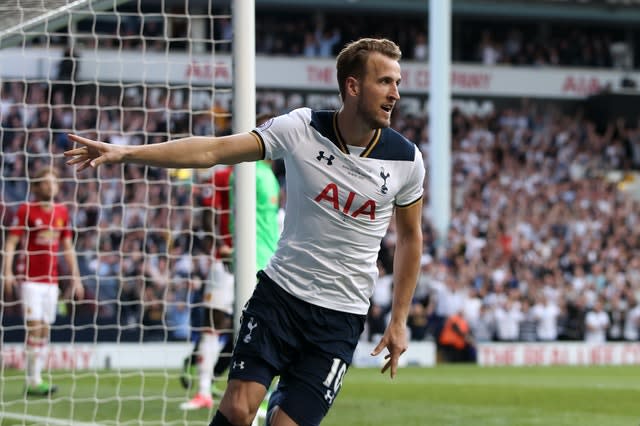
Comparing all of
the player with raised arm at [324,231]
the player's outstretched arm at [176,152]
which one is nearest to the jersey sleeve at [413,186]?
the player with raised arm at [324,231]

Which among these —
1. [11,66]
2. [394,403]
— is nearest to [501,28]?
[11,66]

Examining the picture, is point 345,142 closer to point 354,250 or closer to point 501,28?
point 354,250

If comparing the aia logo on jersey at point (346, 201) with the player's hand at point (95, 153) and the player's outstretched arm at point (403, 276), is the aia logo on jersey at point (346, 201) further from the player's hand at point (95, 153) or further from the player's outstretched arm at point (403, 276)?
the player's hand at point (95, 153)

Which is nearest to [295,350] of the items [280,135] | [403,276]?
[403,276]

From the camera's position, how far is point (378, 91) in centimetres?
512

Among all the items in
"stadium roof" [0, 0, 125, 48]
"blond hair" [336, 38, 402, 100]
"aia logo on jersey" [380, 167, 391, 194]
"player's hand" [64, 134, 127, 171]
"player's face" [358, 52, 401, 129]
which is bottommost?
"aia logo on jersey" [380, 167, 391, 194]

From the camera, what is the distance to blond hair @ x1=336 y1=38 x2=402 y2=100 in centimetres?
518

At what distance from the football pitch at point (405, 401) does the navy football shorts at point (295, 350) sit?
3.79 m

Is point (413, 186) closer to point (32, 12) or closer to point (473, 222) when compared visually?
point (32, 12)

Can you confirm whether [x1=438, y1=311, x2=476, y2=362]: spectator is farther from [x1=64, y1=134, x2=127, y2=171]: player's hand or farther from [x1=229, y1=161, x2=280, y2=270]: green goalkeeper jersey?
[x1=64, y1=134, x2=127, y2=171]: player's hand

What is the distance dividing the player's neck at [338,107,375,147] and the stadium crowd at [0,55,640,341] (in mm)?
11319

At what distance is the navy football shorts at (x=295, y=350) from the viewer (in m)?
5.07

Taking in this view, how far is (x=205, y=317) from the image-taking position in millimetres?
10555

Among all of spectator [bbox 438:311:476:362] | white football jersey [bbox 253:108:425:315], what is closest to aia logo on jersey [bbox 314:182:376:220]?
white football jersey [bbox 253:108:425:315]
